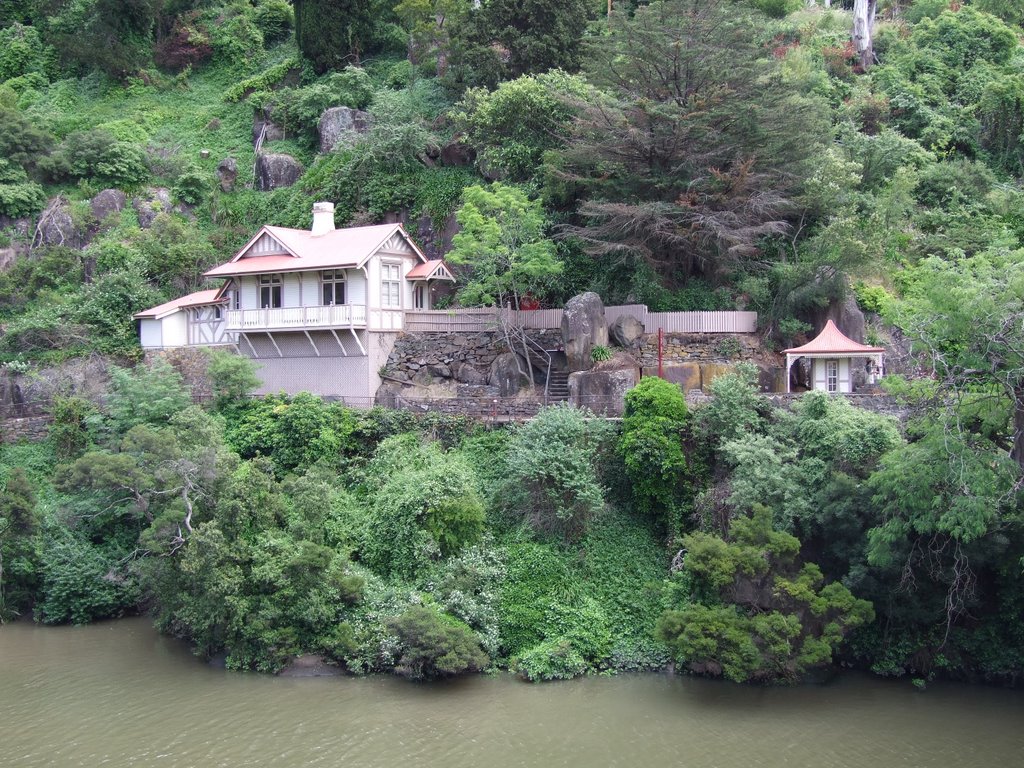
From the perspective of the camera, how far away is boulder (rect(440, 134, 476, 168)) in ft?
143

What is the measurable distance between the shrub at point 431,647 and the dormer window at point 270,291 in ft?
52.2

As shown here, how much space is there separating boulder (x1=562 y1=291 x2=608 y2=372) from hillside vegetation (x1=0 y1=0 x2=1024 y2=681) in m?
A: 2.05

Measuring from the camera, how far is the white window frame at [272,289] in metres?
37.0

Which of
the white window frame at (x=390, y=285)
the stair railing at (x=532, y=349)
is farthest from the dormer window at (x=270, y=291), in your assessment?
the stair railing at (x=532, y=349)

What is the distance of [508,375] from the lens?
114 feet

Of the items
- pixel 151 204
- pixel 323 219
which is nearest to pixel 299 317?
pixel 323 219

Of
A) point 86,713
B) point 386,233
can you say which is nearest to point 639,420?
point 386,233

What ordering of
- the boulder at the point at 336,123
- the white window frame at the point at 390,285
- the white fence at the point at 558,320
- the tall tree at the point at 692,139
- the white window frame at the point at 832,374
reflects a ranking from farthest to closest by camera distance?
the boulder at the point at 336,123 → the white window frame at the point at 390,285 → the white fence at the point at 558,320 → the tall tree at the point at 692,139 → the white window frame at the point at 832,374

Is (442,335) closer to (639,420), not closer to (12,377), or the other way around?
(639,420)

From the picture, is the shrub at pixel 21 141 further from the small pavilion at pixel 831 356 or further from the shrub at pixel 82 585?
the small pavilion at pixel 831 356

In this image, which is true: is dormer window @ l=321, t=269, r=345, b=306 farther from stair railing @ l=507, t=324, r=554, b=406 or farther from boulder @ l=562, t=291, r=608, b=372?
boulder @ l=562, t=291, r=608, b=372

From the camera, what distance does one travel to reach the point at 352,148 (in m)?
44.6

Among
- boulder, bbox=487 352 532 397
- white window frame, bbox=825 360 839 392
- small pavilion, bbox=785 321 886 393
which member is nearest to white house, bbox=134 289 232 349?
boulder, bbox=487 352 532 397

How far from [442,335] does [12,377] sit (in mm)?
15822
